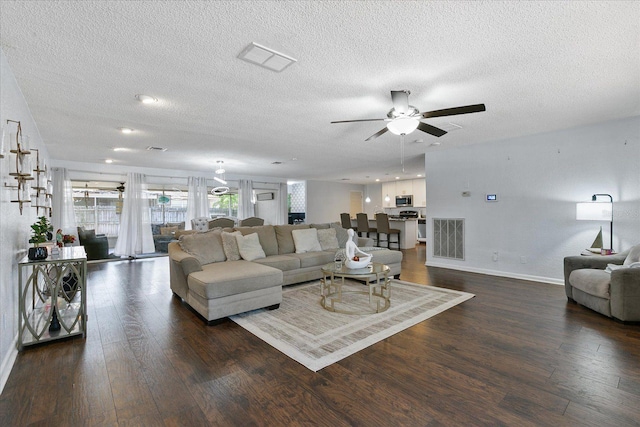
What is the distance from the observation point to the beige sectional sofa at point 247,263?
3.12 m

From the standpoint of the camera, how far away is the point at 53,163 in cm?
673

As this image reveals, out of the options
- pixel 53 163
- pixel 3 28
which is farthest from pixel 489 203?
pixel 53 163

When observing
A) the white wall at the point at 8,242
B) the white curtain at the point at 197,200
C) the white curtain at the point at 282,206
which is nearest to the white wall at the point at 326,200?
the white curtain at the point at 282,206

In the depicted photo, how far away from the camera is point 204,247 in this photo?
13.1 ft

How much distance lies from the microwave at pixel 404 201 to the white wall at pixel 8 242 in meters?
10.0

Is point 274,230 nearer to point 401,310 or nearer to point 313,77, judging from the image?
point 401,310

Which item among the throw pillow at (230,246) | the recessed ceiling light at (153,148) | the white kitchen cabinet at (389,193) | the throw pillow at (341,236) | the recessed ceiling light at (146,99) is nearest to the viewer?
the recessed ceiling light at (146,99)

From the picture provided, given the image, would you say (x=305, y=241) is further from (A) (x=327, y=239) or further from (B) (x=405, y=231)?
(B) (x=405, y=231)

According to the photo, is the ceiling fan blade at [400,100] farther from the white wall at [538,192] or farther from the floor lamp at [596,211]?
the white wall at [538,192]

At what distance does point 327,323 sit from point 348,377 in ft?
3.16

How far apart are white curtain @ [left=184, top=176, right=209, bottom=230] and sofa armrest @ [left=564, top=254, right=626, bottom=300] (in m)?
8.16

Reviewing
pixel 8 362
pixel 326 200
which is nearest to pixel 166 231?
pixel 326 200

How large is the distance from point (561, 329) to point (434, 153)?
3964 millimetres

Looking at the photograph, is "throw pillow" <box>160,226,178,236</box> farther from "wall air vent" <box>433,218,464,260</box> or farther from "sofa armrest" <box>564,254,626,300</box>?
"sofa armrest" <box>564,254,626,300</box>
